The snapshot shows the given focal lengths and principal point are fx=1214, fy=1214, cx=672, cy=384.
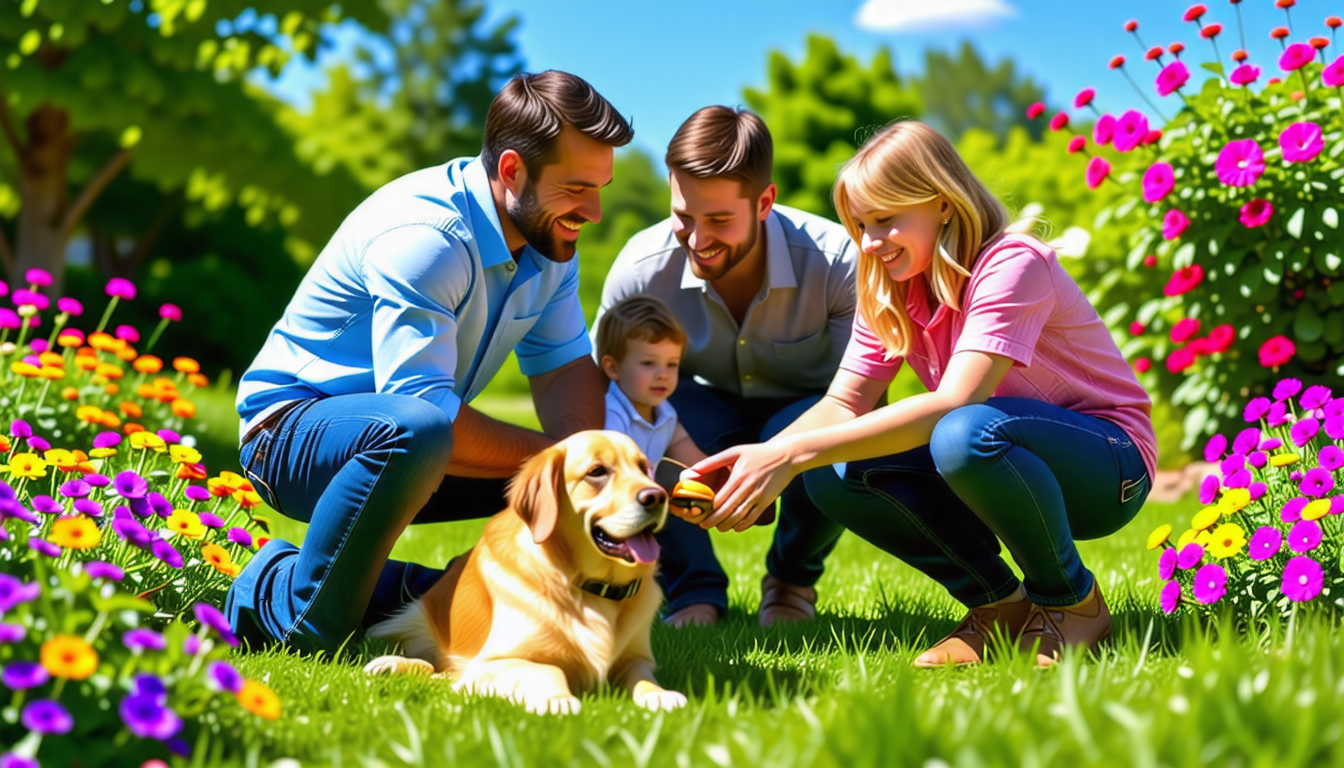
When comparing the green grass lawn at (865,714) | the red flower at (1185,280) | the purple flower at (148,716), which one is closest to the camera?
the green grass lawn at (865,714)

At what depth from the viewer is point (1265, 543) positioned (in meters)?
3.06

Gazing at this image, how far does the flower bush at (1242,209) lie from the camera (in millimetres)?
5312

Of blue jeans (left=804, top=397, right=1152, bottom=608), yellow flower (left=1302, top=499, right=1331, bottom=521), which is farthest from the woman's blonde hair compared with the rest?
yellow flower (left=1302, top=499, right=1331, bottom=521)

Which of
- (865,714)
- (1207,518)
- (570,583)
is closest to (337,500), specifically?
(570,583)

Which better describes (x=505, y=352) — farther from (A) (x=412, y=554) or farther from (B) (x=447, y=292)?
(A) (x=412, y=554)

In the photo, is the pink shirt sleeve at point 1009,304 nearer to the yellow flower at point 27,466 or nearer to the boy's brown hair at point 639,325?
the boy's brown hair at point 639,325

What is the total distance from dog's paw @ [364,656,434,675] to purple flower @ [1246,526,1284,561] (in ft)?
6.79

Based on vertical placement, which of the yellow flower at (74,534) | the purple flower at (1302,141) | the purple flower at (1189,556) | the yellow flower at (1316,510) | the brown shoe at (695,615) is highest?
the purple flower at (1302,141)

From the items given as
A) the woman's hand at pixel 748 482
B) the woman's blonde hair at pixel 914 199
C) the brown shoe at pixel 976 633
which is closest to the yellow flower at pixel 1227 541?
the brown shoe at pixel 976 633

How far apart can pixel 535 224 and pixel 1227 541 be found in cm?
206

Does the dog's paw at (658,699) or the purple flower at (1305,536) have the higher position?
the purple flower at (1305,536)

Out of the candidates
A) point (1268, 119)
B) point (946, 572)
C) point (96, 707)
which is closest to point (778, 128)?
point (1268, 119)

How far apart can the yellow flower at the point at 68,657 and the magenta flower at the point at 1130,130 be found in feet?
16.0

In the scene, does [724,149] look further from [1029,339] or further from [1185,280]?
[1185,280]
